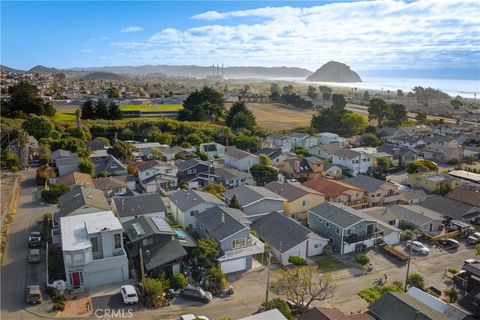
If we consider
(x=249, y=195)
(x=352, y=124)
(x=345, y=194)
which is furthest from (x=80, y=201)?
(x=352, y=124)

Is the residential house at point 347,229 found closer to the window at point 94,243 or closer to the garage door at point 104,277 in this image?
the garage door at point 104,277

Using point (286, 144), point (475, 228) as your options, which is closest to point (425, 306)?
point (475, 228)

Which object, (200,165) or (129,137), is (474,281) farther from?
(129,137)

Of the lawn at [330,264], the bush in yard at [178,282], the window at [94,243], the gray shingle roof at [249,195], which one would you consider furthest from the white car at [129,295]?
the gray shingle roof at [249,195]

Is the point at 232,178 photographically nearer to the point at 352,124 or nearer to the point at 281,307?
the point at 281,307

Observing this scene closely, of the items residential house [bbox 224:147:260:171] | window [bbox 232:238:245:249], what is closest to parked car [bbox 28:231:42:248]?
window [bbox 232:238:245:249]

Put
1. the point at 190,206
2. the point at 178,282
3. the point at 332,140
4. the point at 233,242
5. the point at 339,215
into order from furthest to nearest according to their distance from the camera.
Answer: the point at 332,140 < the point at 190,206 < the point at 339,215 < the point at 233,242 < the point at 178,282
